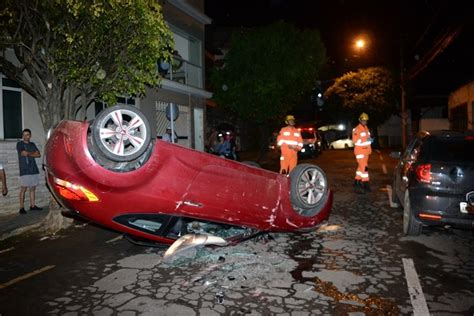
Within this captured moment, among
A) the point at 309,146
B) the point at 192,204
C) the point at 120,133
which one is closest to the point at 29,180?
the point at 120,133

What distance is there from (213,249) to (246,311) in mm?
1828

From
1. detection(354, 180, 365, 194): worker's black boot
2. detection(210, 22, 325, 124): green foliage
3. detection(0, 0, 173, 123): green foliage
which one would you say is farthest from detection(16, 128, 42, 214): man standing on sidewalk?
detection(210, 22, 325, 124): green foliage

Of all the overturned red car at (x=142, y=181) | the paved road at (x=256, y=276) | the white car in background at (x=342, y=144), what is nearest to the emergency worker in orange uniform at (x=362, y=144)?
the paved road at (x=256, y=276)

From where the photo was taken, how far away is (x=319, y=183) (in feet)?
19.4

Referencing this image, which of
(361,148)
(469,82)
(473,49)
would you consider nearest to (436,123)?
(469,82)

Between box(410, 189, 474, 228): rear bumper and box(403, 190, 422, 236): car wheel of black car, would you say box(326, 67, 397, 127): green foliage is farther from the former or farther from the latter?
box(410, 189, 474, 228): rear bumper

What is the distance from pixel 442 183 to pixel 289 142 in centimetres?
465

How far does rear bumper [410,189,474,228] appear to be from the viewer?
5500 millimetres

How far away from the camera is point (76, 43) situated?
731 centimetres

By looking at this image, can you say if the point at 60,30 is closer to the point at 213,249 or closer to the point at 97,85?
the point at 97,85

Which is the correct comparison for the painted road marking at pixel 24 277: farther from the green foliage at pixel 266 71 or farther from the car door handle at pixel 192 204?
the green foliage at pixel 266 71

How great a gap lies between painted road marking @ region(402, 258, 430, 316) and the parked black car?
2.85 ft

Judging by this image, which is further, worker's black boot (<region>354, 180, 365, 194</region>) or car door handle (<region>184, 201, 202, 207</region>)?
worker's black boot (<region>354, 180, 365, 194</region>)

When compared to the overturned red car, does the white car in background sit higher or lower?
higher
